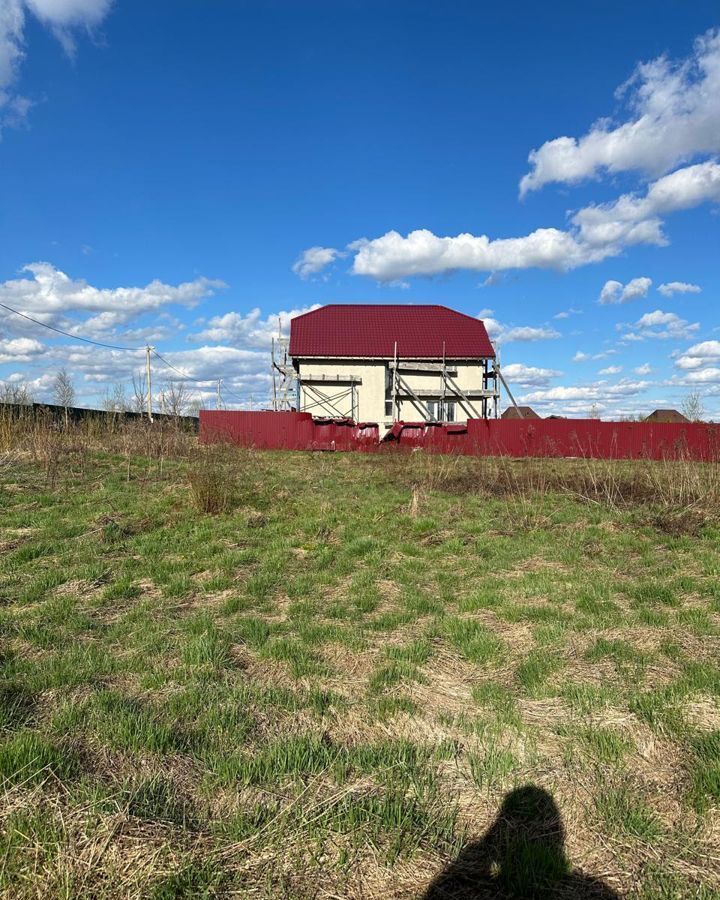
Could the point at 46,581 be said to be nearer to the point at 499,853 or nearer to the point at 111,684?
the point at 111,684

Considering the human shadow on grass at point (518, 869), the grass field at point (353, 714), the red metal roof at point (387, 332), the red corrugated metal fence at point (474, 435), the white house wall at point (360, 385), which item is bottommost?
the human shadow on grass at point (518, 869)

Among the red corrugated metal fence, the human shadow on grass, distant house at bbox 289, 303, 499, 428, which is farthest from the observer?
distant house at bbox 289, 303, 499, 428

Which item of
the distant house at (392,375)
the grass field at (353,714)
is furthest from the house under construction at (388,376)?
the grass field at (353,714)

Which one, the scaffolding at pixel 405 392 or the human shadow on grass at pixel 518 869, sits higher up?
the scaffolding at pixel 405 392

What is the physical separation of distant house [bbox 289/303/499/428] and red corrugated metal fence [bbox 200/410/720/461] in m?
4.89

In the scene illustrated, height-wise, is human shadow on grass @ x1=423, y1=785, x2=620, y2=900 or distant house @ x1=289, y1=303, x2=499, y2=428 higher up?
distant house @ x1=289, y1=303, x2=499, y2=428

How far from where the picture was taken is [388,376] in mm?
29156

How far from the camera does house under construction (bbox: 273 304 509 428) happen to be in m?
28.7

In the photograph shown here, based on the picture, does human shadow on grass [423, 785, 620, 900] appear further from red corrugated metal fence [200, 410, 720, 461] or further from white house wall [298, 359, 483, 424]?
white house wall [298, 359, 483, 424]

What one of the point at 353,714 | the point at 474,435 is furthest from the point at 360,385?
the point at 353,714

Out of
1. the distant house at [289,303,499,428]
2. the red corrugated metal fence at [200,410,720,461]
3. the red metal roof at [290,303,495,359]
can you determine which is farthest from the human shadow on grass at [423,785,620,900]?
the red metal roof at [290,303,495,359]

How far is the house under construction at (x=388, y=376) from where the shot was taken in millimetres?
28719

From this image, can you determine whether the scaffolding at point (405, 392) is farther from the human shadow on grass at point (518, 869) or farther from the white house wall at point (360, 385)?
the human shadow on grass at point (518, 869)

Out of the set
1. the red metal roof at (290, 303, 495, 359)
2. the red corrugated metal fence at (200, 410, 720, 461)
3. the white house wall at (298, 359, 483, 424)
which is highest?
the red metal roof at (290, 303, 495, 359)
